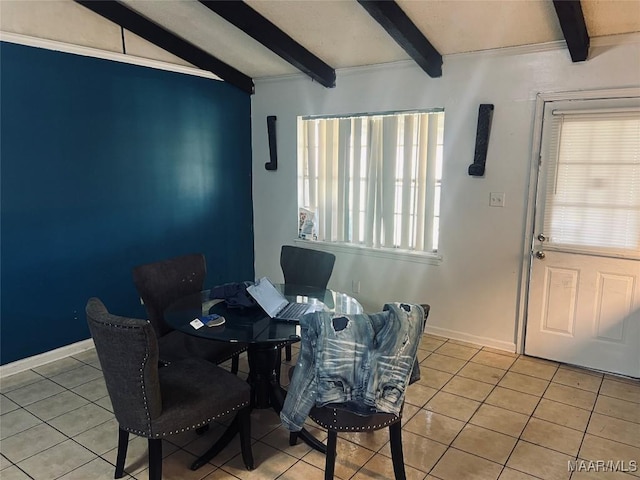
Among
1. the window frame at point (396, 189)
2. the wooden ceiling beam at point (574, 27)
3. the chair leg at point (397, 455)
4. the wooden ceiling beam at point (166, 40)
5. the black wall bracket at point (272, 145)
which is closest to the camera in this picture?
the chair leg at point (397, 455)

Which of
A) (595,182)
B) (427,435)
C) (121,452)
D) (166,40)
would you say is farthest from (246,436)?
(166,40)

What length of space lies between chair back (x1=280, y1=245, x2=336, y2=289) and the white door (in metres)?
1.52

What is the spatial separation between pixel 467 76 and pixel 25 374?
3.82 m

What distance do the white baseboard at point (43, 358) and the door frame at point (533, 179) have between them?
3.34 metres

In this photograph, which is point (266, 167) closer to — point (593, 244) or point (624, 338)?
point (593, 244)

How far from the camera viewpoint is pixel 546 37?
3.11 meters

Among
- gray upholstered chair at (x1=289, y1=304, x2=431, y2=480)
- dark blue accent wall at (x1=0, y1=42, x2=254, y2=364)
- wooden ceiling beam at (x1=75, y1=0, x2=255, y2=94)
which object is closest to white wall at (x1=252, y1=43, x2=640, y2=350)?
wooden ceiling beam at (x1=75, y1=0, x2=255, y2=94)

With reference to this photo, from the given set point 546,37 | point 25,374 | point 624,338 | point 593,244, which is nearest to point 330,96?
point 546,37

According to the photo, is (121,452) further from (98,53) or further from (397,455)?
(98,53)

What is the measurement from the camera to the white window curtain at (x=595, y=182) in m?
3.03

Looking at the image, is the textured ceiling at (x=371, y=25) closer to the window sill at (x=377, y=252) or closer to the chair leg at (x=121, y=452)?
the window sill at (x=377, y=252)

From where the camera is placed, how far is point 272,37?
11.5 ft

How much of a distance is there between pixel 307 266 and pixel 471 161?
149cm

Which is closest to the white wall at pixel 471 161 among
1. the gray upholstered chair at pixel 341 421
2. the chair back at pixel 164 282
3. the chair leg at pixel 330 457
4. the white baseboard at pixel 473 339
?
the white baseboard at pixel 473 339
